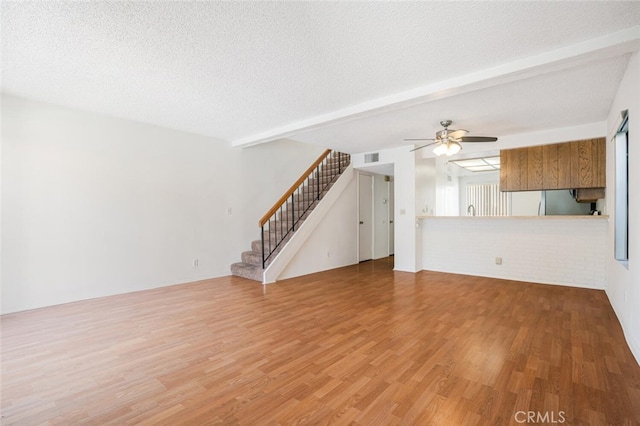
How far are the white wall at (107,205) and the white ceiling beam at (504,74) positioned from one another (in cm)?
256

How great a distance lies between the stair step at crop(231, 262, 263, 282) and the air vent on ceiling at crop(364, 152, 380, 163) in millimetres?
3304

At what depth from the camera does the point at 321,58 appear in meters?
2.64

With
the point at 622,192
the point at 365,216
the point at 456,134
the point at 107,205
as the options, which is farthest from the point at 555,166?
the point at 107,205

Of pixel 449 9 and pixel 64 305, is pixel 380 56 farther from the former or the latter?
pixel 64 305

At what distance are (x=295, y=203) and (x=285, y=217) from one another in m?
0.54

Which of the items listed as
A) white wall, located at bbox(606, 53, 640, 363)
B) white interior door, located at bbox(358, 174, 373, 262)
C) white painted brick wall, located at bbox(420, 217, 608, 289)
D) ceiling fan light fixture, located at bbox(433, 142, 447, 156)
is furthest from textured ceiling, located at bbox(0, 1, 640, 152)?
white interior door, located at bbox(358, 174, 373, 262)

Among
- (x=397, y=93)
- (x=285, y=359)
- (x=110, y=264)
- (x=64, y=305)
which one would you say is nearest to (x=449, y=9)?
(x=397, y=93)

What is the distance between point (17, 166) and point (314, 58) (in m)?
3.94

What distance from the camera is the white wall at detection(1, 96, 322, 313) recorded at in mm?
3656

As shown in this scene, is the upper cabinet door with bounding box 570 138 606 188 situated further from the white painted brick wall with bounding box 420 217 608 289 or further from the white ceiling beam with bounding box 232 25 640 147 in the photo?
the white ceiling beam with bounding box 232 25 640 147

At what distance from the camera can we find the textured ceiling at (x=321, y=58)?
2053 mm

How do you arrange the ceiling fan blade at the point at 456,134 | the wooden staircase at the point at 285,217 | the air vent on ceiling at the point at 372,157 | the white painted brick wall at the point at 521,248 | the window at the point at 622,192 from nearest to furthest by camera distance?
1. the window at the point at 622,192
2. the ceiling fan blade at the point at 456,134
3. the white painted brick wall at the point at 521,248
4. the wooden staircase at the point at 285,217
5. the air vent on ceiling at the point at 372,157

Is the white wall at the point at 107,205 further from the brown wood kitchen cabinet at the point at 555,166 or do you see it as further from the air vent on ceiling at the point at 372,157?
the brown wood kitchen cabinet at the point at 555,166

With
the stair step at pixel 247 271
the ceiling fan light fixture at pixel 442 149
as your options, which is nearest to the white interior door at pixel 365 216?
the stair step at pixel 247 271
